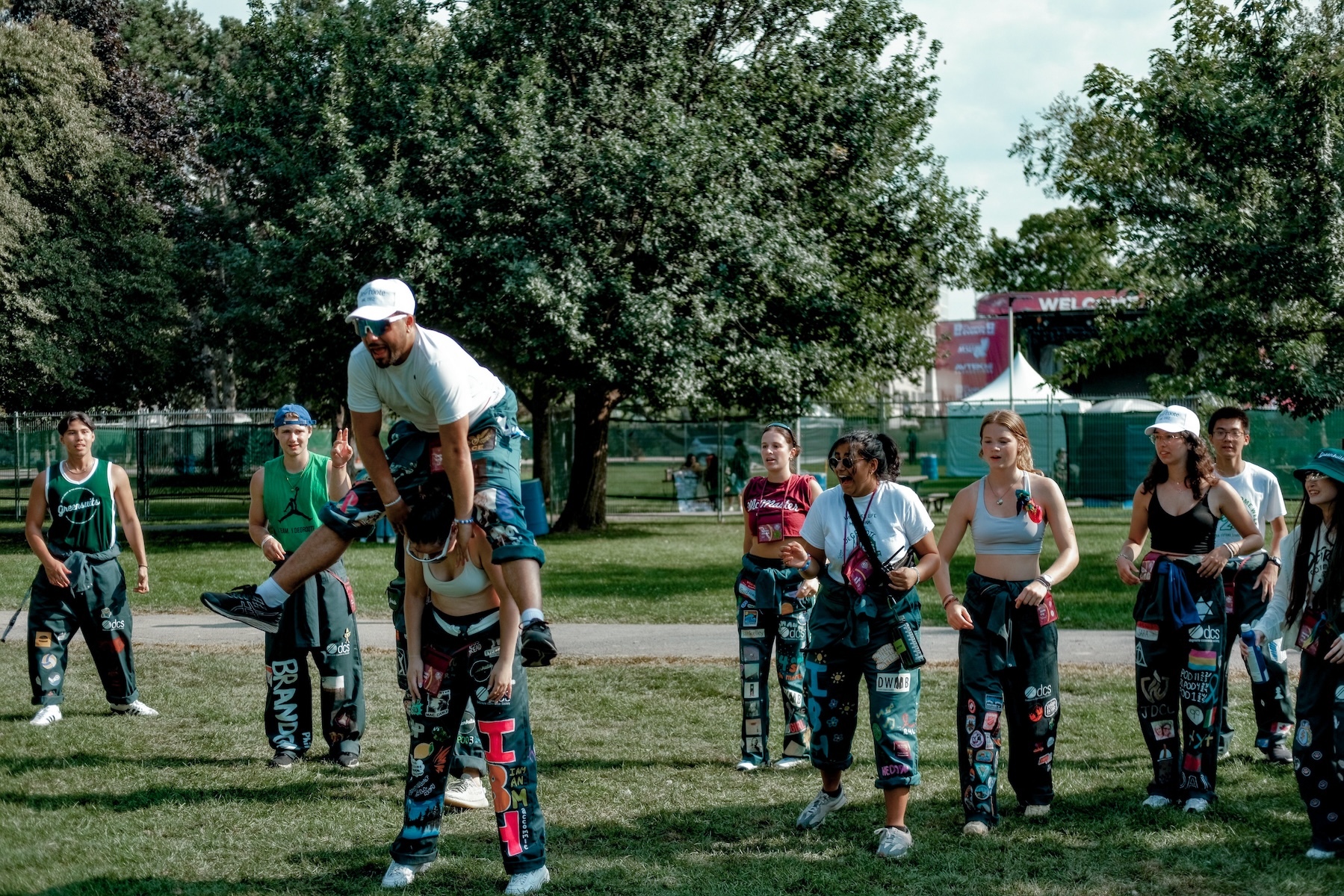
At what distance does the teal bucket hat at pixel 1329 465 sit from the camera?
5215 mm

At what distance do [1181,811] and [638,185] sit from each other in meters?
16.2

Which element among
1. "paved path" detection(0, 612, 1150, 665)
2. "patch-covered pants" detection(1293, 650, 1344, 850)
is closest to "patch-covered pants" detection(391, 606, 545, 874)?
"patch-covered pants" detection(1293, 650, 1344, 850)

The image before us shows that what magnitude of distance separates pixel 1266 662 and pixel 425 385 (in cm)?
485

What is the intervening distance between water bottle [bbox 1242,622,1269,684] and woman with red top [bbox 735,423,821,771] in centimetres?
226

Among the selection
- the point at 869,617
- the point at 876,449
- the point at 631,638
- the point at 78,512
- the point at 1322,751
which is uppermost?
the point at 876,449

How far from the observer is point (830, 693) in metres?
5.52

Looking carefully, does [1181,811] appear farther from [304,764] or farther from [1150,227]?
[1150,227]

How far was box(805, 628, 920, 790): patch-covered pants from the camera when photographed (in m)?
5.29

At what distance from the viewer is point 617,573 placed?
1695 centimetres

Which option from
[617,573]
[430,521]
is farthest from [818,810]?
[617,573]

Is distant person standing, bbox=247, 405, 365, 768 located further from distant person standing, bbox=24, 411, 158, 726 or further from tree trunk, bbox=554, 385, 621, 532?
tree trunk, bbox=554, 385, 621, 532

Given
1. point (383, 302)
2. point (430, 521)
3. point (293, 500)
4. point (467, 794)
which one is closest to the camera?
point (383, 302)

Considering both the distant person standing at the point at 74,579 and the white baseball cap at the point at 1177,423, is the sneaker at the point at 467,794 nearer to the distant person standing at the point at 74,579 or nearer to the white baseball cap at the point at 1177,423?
the distant person standing at the point at 74,579

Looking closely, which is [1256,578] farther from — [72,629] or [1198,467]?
[72,629]
